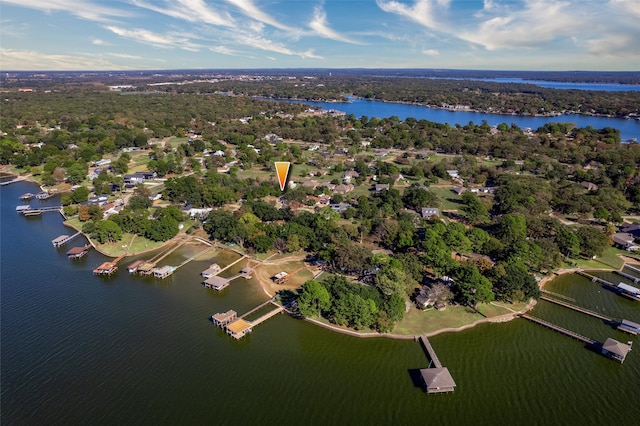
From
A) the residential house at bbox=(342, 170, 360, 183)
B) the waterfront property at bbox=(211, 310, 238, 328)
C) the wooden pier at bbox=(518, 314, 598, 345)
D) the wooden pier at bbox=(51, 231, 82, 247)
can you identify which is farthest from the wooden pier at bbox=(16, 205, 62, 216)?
the wooden pier at bbox=(518, 314, 598, 345)

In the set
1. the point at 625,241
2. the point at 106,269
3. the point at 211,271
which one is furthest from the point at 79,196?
the point at 625,241

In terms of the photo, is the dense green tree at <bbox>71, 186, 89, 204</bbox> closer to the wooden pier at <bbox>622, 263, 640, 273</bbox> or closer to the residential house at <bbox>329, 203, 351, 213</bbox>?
the residential house at <bbox>329, 203, 351, 213</bbox>

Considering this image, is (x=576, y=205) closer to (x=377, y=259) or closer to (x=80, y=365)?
(x=377, y=259)

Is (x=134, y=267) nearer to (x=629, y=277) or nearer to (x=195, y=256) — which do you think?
(x=195, y=256)

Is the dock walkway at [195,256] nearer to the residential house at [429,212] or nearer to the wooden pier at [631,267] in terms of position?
the residential house at [429,212]

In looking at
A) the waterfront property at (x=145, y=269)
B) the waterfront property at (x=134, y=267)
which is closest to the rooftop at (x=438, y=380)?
the waterfront property at (x=145, y=269)

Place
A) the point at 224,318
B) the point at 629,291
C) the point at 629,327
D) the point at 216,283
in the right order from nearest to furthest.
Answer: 1. the point at 629,327
2. the point at 224,318
3. the point at 629,291
4. the point at 216,283

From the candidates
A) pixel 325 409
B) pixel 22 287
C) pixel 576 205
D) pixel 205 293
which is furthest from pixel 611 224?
pixel 22 287

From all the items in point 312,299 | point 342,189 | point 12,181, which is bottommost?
point 12,181
